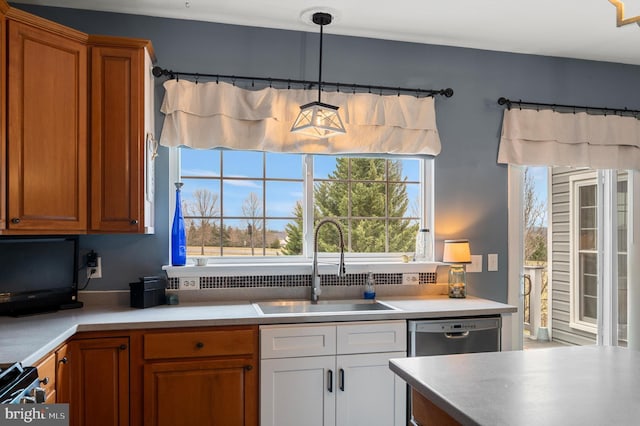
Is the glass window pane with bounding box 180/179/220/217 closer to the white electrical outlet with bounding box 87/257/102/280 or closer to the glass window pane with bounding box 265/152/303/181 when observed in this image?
the glass window pane with bounding box 265/152/303/181

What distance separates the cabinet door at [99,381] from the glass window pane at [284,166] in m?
1.38

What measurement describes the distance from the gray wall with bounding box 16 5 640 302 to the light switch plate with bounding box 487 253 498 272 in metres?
0.04

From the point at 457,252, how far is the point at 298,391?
1.34 meters

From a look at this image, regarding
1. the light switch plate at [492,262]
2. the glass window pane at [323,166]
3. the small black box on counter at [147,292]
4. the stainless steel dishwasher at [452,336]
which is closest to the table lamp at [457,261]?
the light switch plate at [492,262]

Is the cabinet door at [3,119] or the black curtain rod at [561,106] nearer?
the cabinet door at [3,119]

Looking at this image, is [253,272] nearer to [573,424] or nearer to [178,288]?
[178,288]

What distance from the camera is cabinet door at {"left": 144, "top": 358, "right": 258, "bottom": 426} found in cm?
222

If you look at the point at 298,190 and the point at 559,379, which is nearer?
the point at 559,379

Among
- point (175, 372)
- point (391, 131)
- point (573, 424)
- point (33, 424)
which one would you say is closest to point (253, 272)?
point (175, 372)

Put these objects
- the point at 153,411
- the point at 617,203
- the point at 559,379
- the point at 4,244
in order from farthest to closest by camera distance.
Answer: the point at 617,203 < the point at 4,244 < the point at 153,411 < the point at 559,379

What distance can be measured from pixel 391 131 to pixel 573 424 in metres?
2.26

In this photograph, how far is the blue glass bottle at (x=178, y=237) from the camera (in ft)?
8.98

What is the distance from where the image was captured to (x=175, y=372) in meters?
2.24

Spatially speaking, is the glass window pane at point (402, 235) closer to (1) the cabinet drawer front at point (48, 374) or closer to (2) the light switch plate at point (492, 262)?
(2) the light switch plate at point (492, 262)
